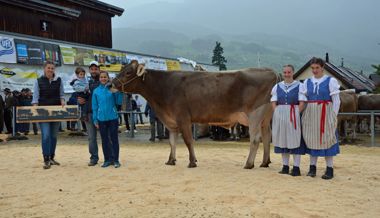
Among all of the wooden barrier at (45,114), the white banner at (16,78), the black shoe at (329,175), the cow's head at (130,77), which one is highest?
the white banner at (16,78)

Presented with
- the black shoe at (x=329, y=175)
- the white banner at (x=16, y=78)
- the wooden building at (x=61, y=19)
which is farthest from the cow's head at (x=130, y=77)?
the wooden building at (x=61, y=19)

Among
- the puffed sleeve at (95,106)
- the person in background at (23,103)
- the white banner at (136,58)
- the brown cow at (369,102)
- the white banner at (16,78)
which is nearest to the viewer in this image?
the puffed sleeve at (95,106)

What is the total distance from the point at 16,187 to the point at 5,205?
1.05 metres

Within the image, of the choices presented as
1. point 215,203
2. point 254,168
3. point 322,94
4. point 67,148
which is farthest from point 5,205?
point 67,148

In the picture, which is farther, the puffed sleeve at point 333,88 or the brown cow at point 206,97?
the brown cow at point 206,97

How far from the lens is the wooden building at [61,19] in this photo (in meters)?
20.9

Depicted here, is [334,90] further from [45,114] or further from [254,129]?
[45,114]

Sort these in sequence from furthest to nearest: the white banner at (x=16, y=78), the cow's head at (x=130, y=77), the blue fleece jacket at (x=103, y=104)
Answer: the white banner at (x=16, y=78) → the cow's head at (x=130, y=77) → the blue fleece jacket at (x=103, y=104)

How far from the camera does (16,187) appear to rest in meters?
6.03

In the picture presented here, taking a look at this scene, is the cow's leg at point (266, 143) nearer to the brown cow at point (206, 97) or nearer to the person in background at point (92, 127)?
the brown cow at point (206, 97)

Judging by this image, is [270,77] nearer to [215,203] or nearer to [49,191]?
[215,203]

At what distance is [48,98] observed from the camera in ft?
25.6

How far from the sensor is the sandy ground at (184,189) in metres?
4.64

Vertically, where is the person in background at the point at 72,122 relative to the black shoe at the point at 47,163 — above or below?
above
